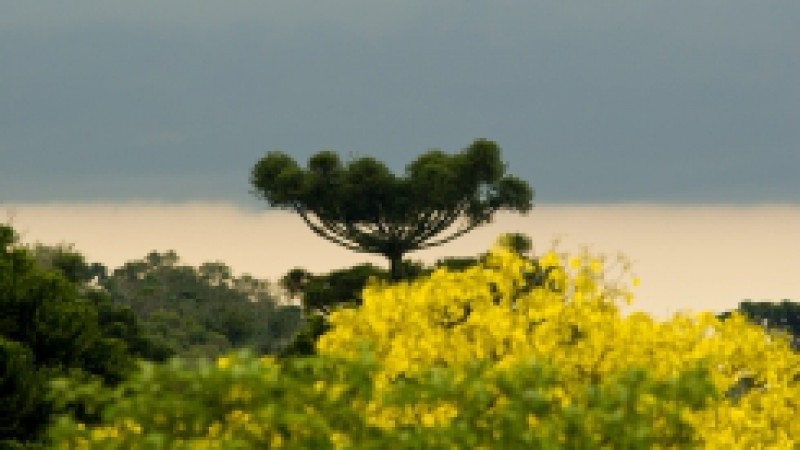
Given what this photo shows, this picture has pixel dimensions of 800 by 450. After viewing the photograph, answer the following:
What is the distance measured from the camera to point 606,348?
25234 mm

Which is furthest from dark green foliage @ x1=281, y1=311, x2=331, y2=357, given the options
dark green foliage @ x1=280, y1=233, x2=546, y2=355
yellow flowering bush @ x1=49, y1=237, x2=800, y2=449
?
yellow flowering bush @ x1=49, y1=237, x2=800, y2=449

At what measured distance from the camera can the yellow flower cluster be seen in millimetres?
25000

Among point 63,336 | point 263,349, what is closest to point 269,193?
point 263,349

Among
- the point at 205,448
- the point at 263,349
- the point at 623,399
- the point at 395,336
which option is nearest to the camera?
the point at 205,448

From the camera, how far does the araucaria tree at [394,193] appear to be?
78250mm

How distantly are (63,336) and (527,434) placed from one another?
18.4 meters

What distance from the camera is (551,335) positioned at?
25312mm

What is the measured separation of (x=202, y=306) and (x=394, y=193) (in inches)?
1449

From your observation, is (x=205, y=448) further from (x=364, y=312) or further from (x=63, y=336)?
(x=63, y=336)

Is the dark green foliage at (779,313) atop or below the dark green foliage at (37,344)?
below

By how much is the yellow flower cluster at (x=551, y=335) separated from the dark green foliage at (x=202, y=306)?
192ft

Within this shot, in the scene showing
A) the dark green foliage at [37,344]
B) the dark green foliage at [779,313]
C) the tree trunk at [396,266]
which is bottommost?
the dark green foliage at [779,313]

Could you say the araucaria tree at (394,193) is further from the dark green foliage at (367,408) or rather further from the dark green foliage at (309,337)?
the dark green foliage at (367,408)

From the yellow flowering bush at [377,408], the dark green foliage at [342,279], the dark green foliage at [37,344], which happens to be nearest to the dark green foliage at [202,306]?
the dark green foliage at [342,279]
